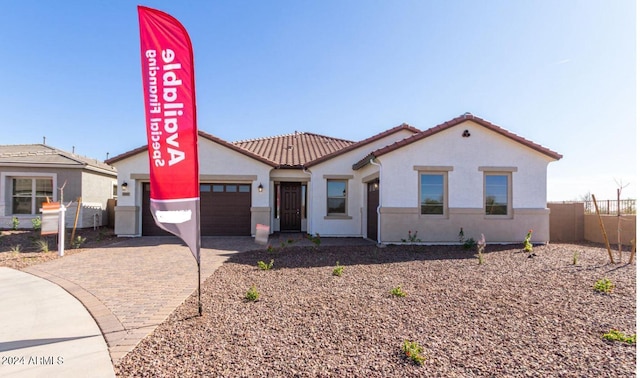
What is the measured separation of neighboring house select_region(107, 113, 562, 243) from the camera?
36.1 feet

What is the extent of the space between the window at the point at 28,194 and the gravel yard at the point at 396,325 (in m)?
14.0

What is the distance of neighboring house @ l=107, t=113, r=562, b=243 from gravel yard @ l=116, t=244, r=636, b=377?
367 cm

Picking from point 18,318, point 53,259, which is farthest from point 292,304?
point 53,259

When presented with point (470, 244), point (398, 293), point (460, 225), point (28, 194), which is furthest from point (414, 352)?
point (28, 194)

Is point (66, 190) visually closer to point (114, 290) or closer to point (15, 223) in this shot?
point (15, 223)

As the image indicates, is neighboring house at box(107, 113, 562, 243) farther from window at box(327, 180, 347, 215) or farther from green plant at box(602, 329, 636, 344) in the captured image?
green plant at box(602, 329, 636, 344)

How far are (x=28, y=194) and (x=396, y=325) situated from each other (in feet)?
61.8

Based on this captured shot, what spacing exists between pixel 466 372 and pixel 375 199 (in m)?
9.20

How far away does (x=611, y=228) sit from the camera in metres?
12.9

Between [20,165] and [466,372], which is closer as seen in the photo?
[466,372]

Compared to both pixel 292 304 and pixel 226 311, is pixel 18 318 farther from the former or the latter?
pixel 292 304

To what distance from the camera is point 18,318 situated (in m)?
4.50

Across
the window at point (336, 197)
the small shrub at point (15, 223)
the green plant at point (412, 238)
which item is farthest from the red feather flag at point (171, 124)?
the small shrub at point (15, 223)

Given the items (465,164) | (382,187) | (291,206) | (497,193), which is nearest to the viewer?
(382,187)
